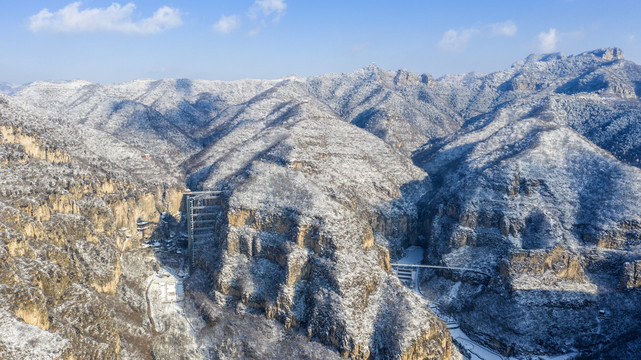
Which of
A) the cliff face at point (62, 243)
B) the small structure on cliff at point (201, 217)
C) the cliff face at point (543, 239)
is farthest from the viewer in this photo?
the small structure on cliff at point (201, 217)

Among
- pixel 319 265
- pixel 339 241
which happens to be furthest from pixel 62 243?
pixel 339 241

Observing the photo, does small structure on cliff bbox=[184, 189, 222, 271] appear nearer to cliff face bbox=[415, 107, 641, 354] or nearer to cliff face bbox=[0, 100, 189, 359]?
cliff face bbox=[0, 100, 189, 359]

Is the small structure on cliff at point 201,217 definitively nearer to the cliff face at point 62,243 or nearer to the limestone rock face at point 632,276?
the cliff face at point 62,243

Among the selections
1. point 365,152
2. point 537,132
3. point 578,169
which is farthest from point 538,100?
point 365,152

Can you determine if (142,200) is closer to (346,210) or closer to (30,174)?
(30,174)

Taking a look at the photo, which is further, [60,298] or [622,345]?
[622,345]

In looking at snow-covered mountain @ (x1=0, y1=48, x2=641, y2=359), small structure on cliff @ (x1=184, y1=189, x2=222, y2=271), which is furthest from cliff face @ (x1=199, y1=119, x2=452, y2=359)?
small structure on cliff @ (x1=184, y1=189, x2=222, y2=271)

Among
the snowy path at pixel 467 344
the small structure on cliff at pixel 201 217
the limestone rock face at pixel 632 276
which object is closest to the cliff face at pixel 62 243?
the small structure on cliff at pixel 201 217

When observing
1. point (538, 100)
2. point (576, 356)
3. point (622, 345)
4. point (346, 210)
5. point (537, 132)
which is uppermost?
point (538, 100)

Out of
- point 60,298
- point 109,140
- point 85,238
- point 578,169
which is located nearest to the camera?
point 60,298
